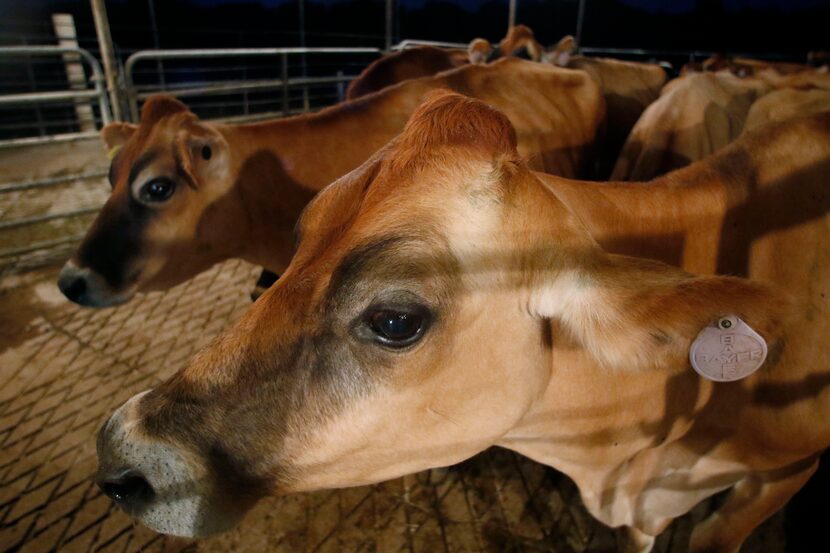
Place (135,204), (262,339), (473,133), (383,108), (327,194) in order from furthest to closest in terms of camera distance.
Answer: (383,108) < (135,204) < (327,194) < (473,133) < (262,339)

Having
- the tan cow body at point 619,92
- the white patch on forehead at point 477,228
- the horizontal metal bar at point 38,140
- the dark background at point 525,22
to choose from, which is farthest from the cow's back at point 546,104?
the dark background at point 525,22

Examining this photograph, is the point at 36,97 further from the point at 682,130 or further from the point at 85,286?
the point at 682,130

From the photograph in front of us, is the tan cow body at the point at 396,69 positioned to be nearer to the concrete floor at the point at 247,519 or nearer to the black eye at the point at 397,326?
the concrete floor at the point at 247,519

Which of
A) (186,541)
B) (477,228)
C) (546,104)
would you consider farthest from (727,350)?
(546,104)

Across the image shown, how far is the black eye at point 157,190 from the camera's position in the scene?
9.70ft

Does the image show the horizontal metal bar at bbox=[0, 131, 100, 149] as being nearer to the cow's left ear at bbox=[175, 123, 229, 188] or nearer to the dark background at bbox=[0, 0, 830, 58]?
the cow's left ear at bbox=[175, 123, 229, 188]

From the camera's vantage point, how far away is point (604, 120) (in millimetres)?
4547

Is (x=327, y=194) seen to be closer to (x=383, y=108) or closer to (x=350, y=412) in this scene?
(x=350, y=412)

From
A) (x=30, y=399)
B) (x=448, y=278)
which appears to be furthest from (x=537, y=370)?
(x=30, y=399)

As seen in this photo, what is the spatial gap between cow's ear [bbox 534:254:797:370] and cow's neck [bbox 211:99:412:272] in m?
2.34

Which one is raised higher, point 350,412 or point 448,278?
point 448,278

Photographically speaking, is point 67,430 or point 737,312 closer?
point 737,312

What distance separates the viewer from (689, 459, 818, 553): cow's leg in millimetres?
2049

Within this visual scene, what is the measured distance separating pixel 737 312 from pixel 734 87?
4300 mm
